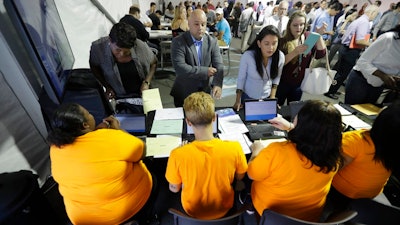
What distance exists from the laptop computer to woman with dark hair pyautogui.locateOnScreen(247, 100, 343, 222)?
92 cm

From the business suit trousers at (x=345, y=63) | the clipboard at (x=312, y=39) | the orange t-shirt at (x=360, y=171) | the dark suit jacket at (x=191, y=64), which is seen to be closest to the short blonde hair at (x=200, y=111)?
the orange t-shirt at (x=360, y=171)

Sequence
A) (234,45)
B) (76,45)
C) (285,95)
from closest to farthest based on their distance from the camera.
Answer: (285,95) → (76,45) → (234,45)

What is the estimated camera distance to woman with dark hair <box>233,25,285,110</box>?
6.06 ft

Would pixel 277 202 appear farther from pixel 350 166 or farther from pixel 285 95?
pixel 285 95

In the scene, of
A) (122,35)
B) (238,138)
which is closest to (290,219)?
(238,138)

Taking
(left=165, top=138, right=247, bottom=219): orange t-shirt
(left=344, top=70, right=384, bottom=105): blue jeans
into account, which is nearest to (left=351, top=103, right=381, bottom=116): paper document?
(left=344, top=70, right=384, bottom=105): blue jeans

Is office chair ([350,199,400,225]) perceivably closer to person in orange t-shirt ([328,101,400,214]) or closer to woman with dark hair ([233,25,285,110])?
person in orange t-shirt ([328,101,400,214])

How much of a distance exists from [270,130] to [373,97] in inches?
50.9

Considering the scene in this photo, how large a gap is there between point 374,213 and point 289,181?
0.60m

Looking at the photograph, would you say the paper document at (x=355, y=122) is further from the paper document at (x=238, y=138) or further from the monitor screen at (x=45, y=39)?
the monitor screen at (x=45, y=39)

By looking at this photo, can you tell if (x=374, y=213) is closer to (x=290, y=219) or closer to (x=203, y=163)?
(x=290, y=219)

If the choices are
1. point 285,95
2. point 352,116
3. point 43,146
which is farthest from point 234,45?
point 43,146

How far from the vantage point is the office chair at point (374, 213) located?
1130 millimetres

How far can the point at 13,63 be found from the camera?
174 centimetres
